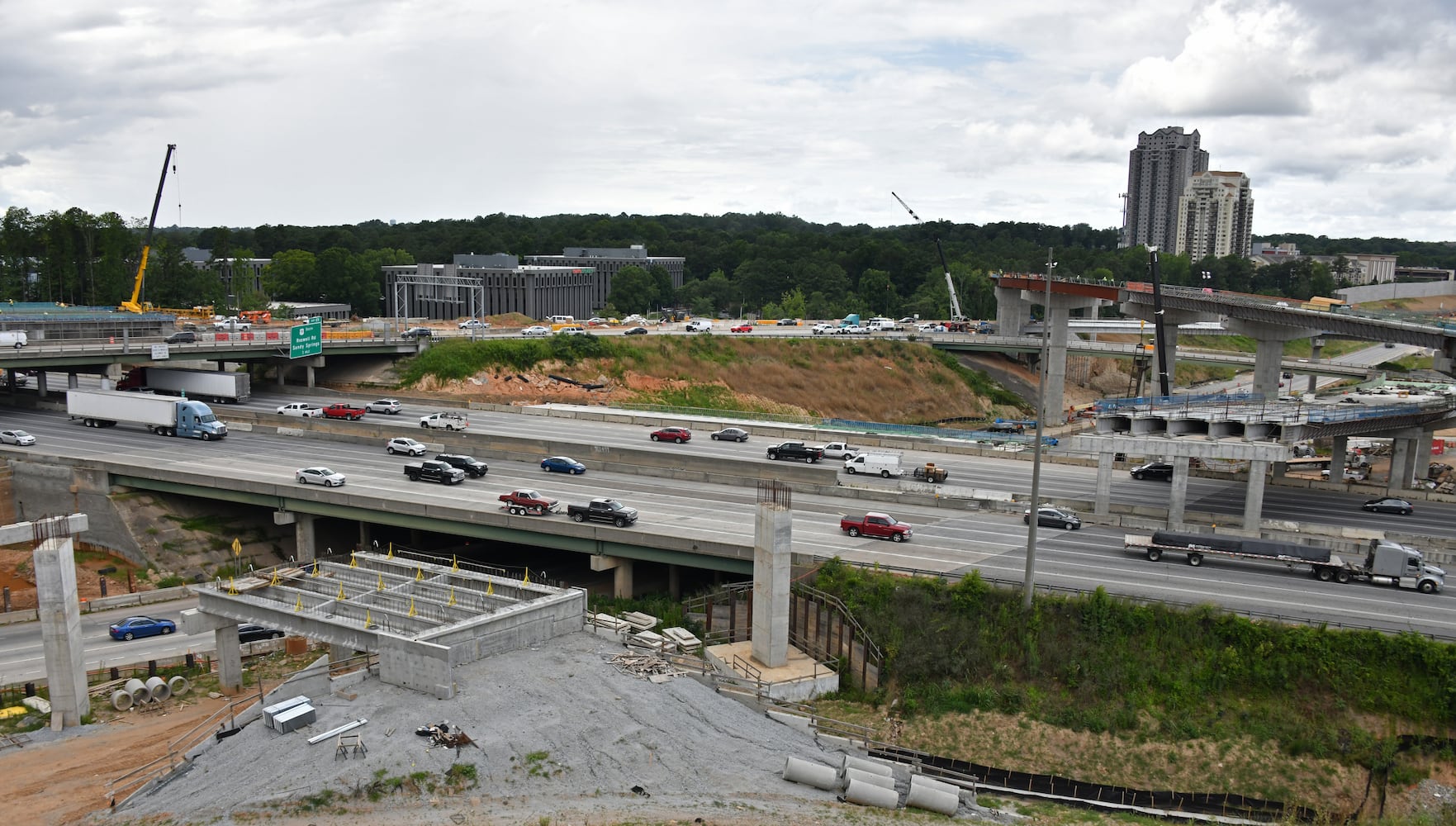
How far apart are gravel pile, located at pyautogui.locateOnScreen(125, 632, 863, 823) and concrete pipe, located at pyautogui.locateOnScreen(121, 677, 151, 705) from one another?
8.76 meters

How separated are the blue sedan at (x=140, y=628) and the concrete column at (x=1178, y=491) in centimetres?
4462

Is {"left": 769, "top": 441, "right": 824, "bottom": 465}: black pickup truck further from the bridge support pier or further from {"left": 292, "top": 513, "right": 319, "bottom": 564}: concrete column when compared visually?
{"left": 292, "top": 513, "right": 319, "bottom": 564}: concrete column

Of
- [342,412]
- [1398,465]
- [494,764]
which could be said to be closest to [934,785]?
[494,764]

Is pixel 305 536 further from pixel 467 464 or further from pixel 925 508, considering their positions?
pixel 925 508

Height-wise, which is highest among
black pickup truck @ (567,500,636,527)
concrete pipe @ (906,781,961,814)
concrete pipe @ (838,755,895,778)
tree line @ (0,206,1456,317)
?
tree line @ (0,206,1456,317)

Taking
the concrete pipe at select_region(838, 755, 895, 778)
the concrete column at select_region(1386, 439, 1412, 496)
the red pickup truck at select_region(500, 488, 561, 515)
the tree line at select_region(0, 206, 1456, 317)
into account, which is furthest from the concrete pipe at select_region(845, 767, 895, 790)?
the tree line at select_region(0, 206, 1456, 317)

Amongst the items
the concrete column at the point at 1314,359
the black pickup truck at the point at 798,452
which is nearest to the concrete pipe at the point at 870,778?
the black pickup truck at the point at 798,452

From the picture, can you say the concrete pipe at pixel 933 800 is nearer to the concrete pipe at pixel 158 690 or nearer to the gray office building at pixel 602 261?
the concrete pipe at pixel 158 690

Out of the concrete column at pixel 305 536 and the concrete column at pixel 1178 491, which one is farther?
the concrete column at pixel 305 536

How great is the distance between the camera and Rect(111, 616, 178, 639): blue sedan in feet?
147

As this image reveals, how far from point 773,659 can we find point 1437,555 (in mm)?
29417

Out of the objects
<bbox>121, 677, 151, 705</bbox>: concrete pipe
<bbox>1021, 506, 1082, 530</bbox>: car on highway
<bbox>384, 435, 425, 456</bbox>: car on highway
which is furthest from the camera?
<bbox>384, 435, 425, 456</bbox>: car on highway

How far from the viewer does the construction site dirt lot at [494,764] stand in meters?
27.5

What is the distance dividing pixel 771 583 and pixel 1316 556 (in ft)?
72.5
